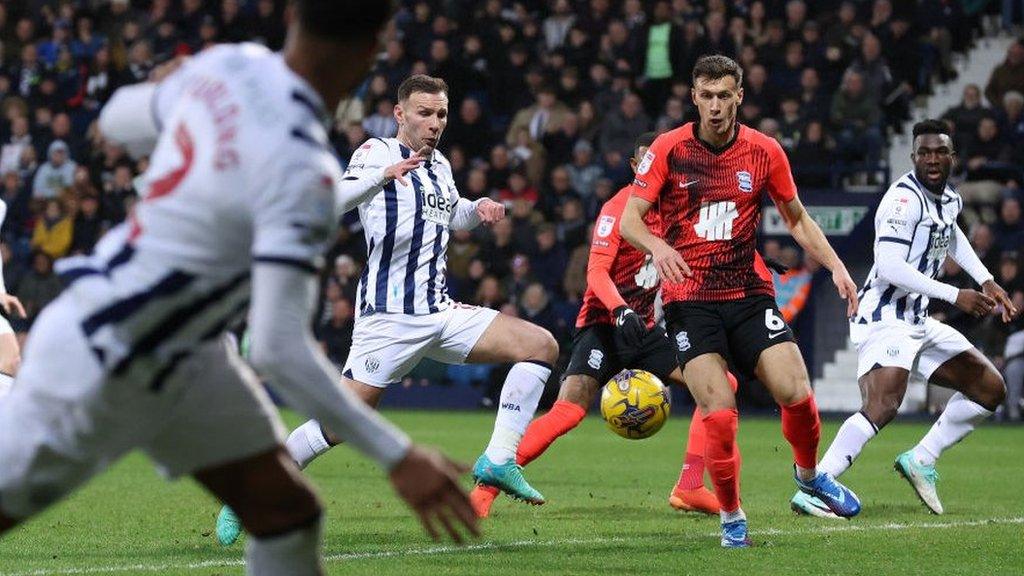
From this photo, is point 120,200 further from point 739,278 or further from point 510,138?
point 739,278

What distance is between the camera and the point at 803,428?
8414 millimetres

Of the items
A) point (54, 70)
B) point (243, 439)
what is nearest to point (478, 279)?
point (54, 70)

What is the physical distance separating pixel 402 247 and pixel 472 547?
1888mm

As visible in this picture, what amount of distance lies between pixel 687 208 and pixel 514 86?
52.7 ft

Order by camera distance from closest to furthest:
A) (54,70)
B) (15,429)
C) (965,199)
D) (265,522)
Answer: (15,429) < (265,522) < (965,199) < (54,70)

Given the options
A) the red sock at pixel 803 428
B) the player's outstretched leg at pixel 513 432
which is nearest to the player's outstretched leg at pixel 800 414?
the red sock at pixel 803 428

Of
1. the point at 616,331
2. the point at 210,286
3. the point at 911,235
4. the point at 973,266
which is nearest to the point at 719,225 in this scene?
the point at 616,331

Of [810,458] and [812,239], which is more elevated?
[812,239]

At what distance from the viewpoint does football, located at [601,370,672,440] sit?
9.90 m

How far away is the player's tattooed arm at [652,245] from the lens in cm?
766

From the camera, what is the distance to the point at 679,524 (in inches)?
367

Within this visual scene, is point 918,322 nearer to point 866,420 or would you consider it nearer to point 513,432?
point 866,420

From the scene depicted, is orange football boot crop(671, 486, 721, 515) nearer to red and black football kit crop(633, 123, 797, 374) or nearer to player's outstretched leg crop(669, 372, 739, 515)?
player's outstretched leg crop(669, 372, 739, 515)

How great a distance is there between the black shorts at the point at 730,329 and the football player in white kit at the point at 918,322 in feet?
7.44
